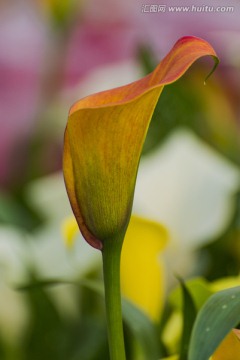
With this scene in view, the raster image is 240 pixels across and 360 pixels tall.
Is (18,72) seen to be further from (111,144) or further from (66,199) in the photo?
(111,144)

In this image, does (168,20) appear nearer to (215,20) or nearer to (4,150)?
(215,20)

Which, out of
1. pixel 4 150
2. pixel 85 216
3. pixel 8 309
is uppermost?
pixel 85 216

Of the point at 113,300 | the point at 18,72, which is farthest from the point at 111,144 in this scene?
the point at 18,72

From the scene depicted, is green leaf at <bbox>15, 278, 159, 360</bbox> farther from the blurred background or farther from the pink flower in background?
the pink flower in background

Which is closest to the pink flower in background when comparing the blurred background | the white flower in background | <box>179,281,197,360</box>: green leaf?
the blurred background

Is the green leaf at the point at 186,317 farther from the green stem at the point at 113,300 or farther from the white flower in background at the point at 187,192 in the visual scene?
the white flower in background at the point at 187,192

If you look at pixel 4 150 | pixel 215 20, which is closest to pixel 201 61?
pixel 215 20
